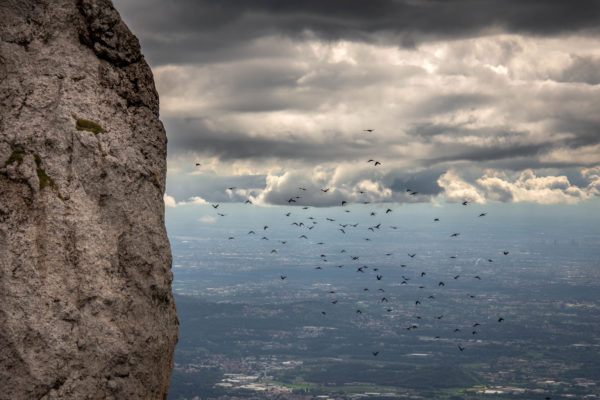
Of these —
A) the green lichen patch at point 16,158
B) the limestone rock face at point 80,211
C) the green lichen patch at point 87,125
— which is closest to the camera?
the limestone rock face at point 80,211

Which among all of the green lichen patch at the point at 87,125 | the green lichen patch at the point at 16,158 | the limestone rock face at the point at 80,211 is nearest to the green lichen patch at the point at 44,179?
the limestone rock face at the point at 80,211

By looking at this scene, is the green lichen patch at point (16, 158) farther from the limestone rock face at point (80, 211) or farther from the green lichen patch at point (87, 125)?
the green lichen patch at point (87, 125)

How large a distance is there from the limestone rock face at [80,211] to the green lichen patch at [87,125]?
0.03 meters

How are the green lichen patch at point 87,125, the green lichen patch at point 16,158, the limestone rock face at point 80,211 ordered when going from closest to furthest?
the limestone rock face at point 80,211
the green lichen patch at point 16,158
the green lichen patch at point 87,125

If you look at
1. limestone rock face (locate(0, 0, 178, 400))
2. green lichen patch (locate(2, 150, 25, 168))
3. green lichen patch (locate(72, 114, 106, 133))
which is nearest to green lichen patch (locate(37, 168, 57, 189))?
limestone rock face (locate(0, 0, 178, 400))

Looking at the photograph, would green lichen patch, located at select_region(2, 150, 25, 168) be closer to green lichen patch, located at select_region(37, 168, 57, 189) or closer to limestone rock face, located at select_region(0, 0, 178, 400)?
limestone rock face, located at select_region(0, 0, 178, 400)

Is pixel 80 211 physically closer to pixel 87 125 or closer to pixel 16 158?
pixel 16 158

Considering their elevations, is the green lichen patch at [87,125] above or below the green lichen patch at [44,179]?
above

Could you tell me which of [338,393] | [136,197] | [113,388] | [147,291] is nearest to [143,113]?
[136,197]

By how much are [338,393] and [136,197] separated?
190654 millimetres

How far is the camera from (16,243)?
11.3 metres

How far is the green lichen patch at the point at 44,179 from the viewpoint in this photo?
38.5 feet

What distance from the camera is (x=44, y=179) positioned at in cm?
1177

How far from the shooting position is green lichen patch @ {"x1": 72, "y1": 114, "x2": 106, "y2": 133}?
12266 mm
